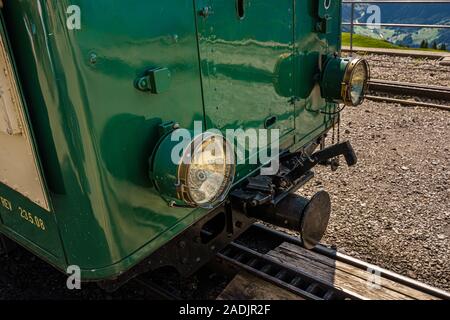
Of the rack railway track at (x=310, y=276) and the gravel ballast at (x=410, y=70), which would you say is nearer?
the rack railway track at (x=310, y=276)

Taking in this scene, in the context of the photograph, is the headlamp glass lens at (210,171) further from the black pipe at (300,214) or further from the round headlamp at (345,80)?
the round headlamp at (345,80)

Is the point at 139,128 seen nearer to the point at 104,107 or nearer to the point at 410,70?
the point at 104,107

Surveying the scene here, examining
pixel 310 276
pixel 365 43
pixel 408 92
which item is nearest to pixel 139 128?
pixel 310 276

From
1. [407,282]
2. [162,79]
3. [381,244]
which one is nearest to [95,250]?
[162,79]

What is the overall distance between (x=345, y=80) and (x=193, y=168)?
139 centimetres

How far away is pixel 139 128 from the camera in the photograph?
5.32ft

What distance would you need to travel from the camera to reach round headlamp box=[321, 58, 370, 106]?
8.61ft

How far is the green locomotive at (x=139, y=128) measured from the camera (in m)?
1.41

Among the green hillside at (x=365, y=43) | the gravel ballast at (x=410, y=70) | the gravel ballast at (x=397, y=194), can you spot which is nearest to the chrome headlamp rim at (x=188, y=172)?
the gravel ballast at (x=397, y=194)

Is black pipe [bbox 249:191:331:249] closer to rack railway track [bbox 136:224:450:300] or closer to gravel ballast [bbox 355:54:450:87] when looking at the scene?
rack railway track [bbox 136:224:450:300]

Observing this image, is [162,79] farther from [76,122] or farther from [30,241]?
[30,241]

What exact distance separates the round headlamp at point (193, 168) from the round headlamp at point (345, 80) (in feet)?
3.93

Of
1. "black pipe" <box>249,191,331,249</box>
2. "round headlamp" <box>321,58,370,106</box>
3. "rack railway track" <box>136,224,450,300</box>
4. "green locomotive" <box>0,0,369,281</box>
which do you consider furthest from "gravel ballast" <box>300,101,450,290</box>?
"round headlamp" <box>321,58,370,106</box>
